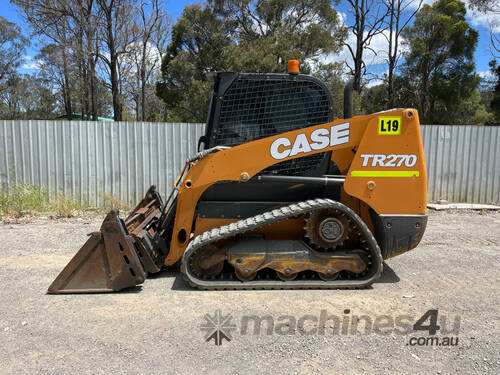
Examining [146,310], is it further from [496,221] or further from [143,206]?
[496,221]

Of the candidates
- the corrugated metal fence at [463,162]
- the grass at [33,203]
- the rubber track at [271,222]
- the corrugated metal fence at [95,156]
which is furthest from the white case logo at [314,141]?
the corrugated metal fence at [463,162]

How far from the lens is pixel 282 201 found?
4.29 metres

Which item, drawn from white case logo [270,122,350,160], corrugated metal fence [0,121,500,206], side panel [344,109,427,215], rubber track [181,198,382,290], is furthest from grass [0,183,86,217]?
side panel [344,109,427,215]

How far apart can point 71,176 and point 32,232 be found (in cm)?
213

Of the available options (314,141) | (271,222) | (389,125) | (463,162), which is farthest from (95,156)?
(463,162)

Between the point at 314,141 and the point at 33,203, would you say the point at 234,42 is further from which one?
the point at 314,141

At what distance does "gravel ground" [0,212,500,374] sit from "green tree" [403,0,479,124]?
21835mm

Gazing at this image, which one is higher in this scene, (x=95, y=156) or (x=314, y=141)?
(x=314, y=141)

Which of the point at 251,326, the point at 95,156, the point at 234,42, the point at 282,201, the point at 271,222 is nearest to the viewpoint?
the point at 251,326

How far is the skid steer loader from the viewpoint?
12.5ft

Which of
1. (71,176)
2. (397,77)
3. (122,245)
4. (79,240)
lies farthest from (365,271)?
(397,77)

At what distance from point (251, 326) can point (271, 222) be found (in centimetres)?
109

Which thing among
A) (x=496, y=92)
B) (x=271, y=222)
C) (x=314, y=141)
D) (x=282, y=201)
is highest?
(x=496, y=92)

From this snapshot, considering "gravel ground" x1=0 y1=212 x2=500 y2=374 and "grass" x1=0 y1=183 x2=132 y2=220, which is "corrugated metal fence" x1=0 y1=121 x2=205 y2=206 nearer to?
"grass" x1=0 y1=183 x2=132 y2=220
